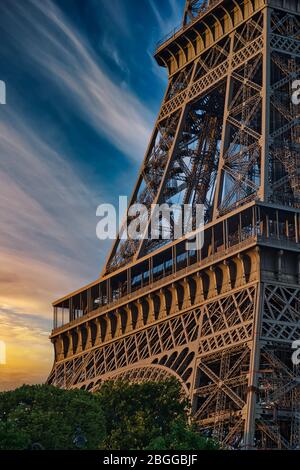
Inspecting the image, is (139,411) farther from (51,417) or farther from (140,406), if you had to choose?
(51,417)

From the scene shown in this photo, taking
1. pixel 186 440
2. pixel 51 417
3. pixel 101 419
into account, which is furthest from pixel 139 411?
pixel 186 440

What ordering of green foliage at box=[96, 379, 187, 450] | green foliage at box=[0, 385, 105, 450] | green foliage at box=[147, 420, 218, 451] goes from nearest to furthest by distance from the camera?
green foliage at box=[147, 420, 218, 451] < green foliage at box=[0, 385, 105, 450] < green foliage at box=[96, 379, 187, 450]

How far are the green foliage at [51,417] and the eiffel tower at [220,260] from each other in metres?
7.09

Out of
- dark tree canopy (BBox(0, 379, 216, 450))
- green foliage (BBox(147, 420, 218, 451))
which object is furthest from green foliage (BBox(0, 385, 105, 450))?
green foliage (BBox(147, 420, 218, 451))

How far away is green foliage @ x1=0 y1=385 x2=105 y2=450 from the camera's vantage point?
44938 millimetres

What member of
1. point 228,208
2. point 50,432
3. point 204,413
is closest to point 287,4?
point 228,208

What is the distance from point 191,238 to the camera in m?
61.8

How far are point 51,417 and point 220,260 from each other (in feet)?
52.3

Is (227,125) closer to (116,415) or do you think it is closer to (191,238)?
(191,238)

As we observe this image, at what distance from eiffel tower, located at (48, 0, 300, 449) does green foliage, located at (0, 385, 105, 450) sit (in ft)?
23.3

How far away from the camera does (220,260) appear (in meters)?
57.7

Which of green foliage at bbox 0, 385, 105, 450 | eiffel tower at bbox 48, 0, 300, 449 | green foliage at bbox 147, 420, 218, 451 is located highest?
eiffel tower at bbox 48, 0, 300, 449

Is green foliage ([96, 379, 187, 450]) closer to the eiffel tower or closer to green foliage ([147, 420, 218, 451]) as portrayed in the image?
the eiffel tower
